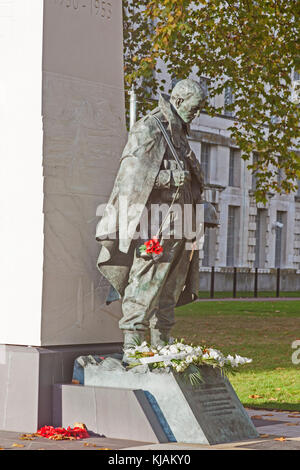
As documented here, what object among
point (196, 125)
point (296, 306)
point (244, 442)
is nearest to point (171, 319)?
point (244, 442)

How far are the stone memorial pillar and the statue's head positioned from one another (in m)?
0.87

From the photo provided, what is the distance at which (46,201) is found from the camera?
9.00 metres

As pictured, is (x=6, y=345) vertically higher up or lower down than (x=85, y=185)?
lower down

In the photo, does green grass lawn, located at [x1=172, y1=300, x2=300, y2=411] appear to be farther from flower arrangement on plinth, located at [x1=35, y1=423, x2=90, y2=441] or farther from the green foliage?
the green foliage

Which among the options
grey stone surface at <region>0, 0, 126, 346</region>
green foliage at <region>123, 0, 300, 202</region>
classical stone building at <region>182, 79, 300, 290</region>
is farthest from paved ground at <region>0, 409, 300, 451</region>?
classical stone building at <region>182, 79, 300, 290</region>

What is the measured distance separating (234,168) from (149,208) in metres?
40.4

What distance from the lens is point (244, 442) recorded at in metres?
8.43

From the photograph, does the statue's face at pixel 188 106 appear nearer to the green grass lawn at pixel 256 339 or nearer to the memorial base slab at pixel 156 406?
the memorial base slab at pixel 156 406

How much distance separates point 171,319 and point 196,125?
3661 centimetres

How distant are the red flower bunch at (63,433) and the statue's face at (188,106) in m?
2.68

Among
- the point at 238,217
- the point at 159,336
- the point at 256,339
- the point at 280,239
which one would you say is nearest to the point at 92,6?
the point at 159,336

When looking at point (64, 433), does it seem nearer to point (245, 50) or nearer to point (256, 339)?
point (256, 339)

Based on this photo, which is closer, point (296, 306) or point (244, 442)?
point (244, 442)
